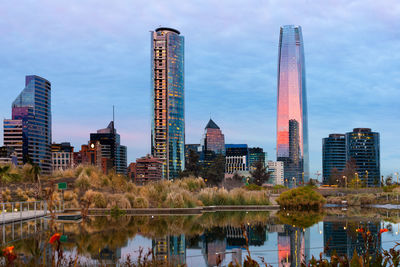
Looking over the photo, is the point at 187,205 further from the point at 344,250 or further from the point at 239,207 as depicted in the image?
the point at 344,250

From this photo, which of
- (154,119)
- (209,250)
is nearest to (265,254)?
(209,250)

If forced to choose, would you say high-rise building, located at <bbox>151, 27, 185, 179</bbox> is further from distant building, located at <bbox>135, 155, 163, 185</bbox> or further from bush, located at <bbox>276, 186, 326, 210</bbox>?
bush, located at <bbox>276, 186, 326, 210</bbox>

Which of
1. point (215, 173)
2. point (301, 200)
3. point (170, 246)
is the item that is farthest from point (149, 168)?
point (170, 246)

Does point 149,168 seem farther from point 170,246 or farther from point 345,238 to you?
point 170,246

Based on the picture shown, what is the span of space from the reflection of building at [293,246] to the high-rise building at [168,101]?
511 ft

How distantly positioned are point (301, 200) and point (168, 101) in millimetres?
146476

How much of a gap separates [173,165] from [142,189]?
151123 mm

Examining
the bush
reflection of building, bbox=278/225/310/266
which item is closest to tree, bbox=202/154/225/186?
the bush

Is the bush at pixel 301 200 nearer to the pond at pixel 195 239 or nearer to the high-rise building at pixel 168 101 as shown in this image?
the pond at pixel 195 239

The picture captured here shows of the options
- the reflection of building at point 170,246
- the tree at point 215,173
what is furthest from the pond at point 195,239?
the tree at point 215,173

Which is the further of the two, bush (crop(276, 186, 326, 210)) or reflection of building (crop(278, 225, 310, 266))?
bush (crop(276, 186, 326, 210))

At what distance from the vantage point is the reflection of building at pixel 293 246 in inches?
398

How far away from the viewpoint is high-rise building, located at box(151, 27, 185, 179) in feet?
567

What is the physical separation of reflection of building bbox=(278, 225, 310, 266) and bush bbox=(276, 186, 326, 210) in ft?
38.9
